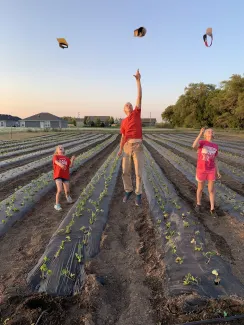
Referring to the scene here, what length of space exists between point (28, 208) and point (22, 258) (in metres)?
2.70

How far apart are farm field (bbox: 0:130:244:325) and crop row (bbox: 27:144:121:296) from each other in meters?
0.01

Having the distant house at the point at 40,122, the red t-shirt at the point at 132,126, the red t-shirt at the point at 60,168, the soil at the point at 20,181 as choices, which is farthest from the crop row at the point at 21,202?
the distant house at the point at 40,122

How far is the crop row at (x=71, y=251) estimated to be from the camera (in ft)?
12.0

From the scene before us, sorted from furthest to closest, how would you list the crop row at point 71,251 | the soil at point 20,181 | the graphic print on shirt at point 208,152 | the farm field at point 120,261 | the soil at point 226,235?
the soil at point 20,181
the graphic print on shirt at point 208,152
the soil at point 226,235
the crop row at point 71,251
the farm field at point 120,261

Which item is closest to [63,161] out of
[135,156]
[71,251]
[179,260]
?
[135,156]

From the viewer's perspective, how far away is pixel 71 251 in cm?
445

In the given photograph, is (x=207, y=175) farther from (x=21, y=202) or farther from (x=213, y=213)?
(x=21, y=202)

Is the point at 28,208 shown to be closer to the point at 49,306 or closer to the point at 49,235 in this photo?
the point at 49,235

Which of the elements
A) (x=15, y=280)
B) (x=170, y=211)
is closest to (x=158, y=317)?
(x=15, y=280)

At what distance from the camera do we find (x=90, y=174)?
1195cm

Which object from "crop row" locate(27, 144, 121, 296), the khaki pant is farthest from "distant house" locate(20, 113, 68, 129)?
"crop row" locate(27, 144, 121, 296)

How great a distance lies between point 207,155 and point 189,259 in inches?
105

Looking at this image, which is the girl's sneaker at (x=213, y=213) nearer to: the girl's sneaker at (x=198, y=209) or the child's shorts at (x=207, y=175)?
the girl's sneaker at (x=198, y=209)

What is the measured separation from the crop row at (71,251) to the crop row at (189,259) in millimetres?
1157
